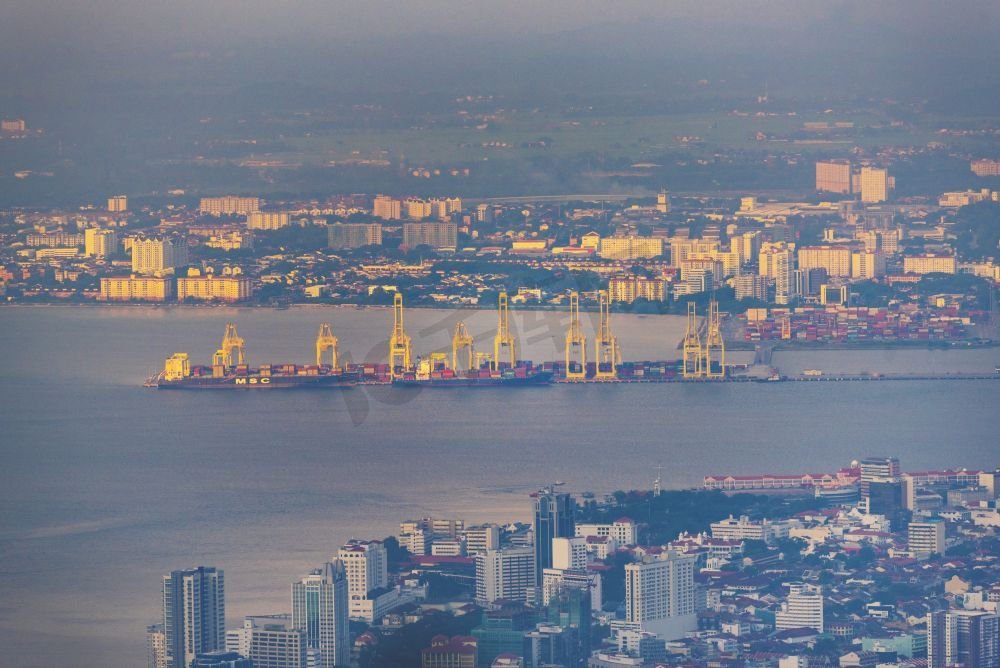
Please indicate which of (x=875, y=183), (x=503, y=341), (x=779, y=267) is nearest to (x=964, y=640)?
(x=503, y=341)

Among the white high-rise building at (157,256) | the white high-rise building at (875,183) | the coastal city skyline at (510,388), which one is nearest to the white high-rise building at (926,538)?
the coastal city skyline at (510,388)

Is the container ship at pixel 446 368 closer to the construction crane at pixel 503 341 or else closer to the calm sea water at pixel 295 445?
the construction crane at pixel 503 341

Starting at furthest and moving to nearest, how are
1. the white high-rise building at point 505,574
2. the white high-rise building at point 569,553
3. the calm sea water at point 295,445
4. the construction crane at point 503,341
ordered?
the construction crane at point 503,341, the calm sea water at point 295,445, the white high-rise building at point 569,553, the white high-rise building at point 505,574

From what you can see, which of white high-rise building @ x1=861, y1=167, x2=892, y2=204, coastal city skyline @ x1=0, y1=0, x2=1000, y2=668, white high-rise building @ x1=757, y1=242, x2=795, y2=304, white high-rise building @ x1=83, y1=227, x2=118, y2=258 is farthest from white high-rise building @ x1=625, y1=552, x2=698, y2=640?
white high-rise building @ x1=861, y1=167, x2=892, y2=204

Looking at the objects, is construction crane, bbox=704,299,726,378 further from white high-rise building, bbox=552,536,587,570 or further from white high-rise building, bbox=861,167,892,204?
white high-rise building, bbox=552,536,587,570

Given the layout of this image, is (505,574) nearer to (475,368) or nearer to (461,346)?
(475,368)

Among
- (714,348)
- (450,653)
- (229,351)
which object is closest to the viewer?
(450,653)
